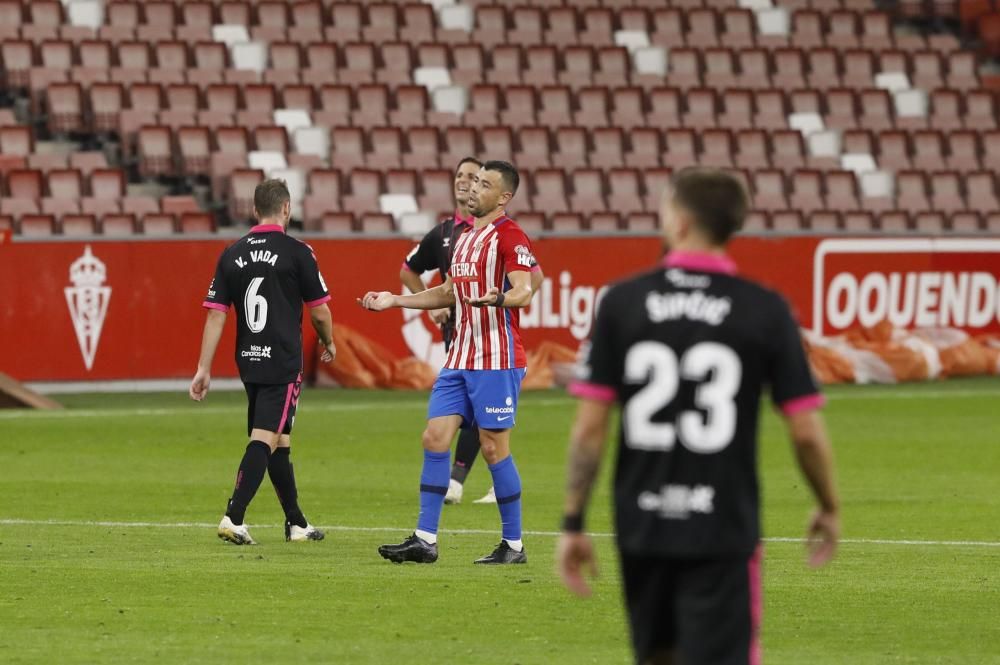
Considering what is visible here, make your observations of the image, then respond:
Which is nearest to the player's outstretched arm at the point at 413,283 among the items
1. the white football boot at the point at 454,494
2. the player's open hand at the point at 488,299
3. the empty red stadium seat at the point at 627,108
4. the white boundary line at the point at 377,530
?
the white football boot at the point at 454,494

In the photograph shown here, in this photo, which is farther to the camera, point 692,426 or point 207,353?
point 207,353

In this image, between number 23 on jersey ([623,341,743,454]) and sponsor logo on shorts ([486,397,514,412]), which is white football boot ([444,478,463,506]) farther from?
number 23 on jersey ([623,341,743,454])

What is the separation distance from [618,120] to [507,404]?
19.1 m

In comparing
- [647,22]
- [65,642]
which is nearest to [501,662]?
[65,642]

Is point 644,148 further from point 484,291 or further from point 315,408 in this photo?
point 484,291

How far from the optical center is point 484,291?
1002 cm

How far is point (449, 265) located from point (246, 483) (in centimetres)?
284

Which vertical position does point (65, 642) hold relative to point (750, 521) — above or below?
below

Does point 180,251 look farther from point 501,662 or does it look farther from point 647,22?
point 501,662

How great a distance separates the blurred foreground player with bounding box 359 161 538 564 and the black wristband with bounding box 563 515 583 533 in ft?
15.8

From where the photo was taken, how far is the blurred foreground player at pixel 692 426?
4.77m

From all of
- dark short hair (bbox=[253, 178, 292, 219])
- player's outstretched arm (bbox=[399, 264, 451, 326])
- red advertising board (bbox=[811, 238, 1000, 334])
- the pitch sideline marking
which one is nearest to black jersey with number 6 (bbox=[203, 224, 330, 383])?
dark short hair (bbox=[253, 178, 292, 219])

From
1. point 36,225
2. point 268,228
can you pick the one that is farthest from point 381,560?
point 36,225

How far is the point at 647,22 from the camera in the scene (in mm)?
30750
